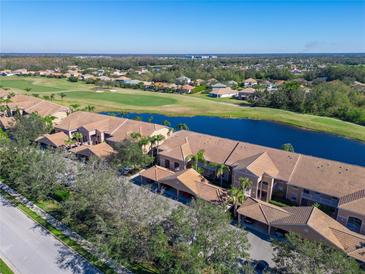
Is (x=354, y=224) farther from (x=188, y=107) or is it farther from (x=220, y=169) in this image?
(x=188, y=107)

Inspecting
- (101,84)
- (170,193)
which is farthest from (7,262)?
(101,84)

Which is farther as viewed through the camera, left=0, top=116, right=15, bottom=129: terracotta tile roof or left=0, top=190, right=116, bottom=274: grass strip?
left=0, top=116, right=15, bottom=129: terracotta tile roof

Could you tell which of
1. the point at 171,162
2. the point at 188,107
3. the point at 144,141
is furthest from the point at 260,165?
the point at 188,107

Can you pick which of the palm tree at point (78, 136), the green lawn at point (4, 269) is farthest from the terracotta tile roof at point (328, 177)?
the palm tree at point (78, 136)

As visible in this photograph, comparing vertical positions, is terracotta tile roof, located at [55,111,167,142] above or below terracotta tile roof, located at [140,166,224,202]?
above

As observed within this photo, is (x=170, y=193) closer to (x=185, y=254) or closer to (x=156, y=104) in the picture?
(x=185, y=254)

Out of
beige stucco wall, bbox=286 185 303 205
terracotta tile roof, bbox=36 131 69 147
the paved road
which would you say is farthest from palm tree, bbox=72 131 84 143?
beige stucco wall, bbox=286 185 303 205

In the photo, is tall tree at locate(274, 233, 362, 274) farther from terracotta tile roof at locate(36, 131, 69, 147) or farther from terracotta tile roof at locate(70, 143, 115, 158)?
terracotta tile roof at locate(36, 131, 69, 147)
